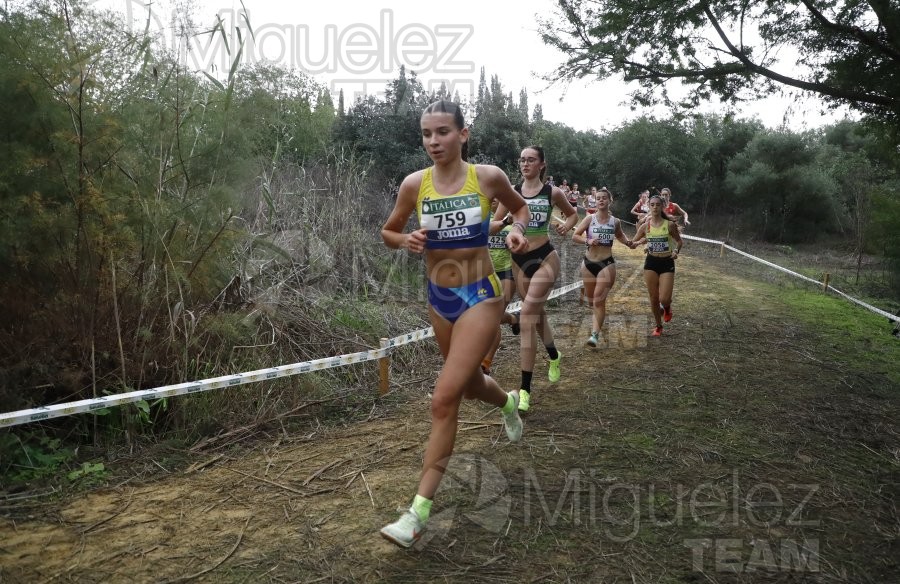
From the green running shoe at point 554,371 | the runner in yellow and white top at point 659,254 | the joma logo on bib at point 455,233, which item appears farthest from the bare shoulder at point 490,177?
the runner in yellow and white top at point 659,254

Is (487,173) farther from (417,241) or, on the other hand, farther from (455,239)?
(417,241)

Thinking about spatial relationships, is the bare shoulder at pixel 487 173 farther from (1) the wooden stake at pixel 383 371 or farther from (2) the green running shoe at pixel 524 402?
(1) the wooden stake at pixel 383 371

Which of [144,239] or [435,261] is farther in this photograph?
[144,239]

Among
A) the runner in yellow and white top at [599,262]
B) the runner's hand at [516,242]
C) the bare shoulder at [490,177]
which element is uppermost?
the bare shoulder at [490,177]

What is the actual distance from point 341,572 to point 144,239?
3.05 metres

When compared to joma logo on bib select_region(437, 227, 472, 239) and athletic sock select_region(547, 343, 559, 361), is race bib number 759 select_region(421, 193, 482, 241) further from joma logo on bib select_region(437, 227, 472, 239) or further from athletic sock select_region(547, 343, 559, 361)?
athletic sock select_region(547, 343, 559, 361)

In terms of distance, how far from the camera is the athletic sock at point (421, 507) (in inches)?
124

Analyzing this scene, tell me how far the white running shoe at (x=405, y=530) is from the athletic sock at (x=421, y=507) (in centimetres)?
2

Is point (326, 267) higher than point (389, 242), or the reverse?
point (389, 242)

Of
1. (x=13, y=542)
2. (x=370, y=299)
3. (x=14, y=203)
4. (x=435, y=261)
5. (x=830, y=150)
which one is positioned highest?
(x=830, y=150)

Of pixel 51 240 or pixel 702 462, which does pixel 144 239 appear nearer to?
pixel 51 240

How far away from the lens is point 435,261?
3.61 metres

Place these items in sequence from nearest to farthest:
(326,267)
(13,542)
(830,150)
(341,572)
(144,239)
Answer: (341,572) → (13,542) → (144,239) → (326,267) → (830,150)

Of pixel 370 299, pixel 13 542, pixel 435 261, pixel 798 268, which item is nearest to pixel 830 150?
pixel 798 268
